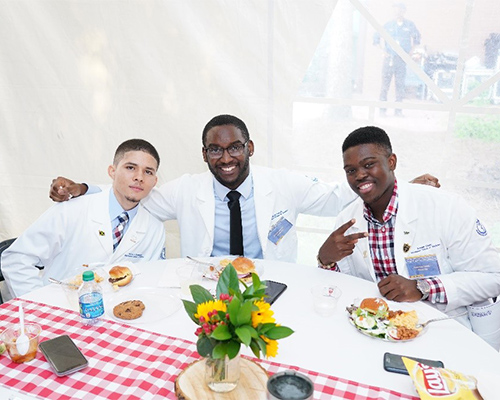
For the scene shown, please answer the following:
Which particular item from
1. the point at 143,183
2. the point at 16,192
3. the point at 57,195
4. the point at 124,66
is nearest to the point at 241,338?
the point at 143,183

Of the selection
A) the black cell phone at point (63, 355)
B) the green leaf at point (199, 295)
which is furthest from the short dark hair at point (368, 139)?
the black cell phone at point (63, 355)

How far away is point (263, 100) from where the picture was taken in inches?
114

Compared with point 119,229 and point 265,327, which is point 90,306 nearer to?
point 265,327

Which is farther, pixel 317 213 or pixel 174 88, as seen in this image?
pixel 174 88

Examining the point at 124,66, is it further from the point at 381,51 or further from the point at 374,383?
the point at 374,383

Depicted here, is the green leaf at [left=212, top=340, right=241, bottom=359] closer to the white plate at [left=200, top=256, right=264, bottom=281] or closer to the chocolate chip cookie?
the chocolate chip cookie

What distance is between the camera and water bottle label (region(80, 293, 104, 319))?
1.51m

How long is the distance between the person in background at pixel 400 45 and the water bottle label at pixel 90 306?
2.08 meters

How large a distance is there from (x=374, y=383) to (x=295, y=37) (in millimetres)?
2077

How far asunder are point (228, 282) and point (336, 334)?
49cm

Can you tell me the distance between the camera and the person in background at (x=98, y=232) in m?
2.25

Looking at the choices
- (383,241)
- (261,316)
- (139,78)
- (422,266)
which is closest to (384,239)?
(383,241)

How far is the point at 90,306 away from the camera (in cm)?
151

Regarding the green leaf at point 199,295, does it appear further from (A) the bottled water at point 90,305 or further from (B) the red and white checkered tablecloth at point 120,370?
(A) the bottled water at point 90,305
